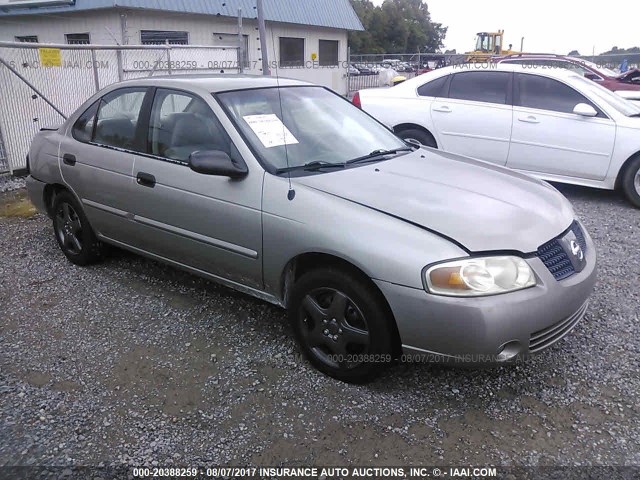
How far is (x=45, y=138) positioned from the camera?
469 cm

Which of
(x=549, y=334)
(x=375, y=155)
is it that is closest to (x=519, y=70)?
(x=375, y=155)

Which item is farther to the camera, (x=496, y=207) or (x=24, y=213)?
(x=24, y=213)

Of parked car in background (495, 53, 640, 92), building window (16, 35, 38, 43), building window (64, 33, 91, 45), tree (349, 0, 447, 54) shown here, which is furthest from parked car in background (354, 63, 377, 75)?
tree (349, 0, 447, 54)

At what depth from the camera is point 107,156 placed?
4.05 m

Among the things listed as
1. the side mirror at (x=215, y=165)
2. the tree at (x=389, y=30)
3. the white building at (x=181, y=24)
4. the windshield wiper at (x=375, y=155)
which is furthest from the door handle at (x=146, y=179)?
the tree at (x=389, y=30)

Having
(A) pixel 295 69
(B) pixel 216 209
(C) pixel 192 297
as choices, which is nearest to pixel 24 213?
(C) pixel 192 297

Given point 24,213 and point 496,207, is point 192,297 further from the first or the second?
point 24,213

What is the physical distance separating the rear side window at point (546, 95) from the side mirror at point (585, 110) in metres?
0.13

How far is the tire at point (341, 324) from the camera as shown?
107 inches

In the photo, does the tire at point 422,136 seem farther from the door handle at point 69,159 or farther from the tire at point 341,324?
the tire at point 341,324

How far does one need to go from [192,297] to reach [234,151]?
1333mm

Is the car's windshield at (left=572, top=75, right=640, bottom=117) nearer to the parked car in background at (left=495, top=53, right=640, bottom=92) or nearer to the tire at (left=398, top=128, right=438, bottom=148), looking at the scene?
the tire at (left=398, top=128, right=438, bottom=148)

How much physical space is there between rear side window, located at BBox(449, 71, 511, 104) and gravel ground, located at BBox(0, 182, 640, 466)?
143 inches

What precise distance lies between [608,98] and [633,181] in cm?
115
